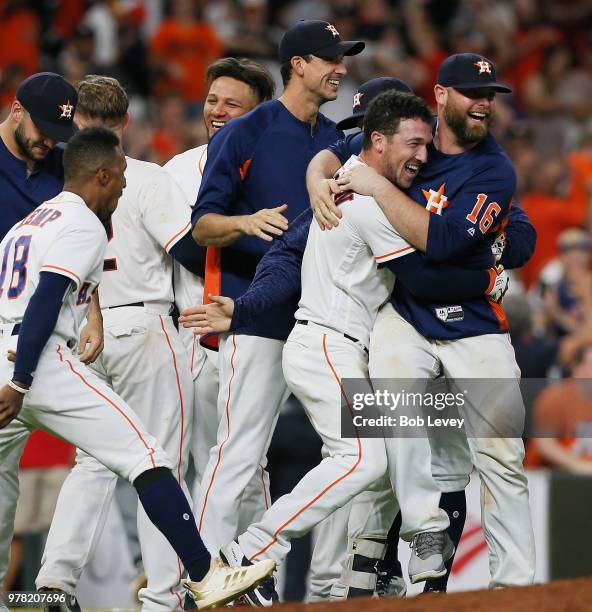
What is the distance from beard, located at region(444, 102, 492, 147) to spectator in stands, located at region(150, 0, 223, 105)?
7.44m

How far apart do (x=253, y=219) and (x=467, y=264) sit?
3.09ft

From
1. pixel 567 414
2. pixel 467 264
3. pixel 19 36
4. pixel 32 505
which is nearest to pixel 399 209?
pixel 467 264

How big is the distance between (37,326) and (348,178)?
1451 millimetres

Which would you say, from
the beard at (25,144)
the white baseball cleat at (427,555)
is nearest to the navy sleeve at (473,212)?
the white baseball cleat at (427,555)

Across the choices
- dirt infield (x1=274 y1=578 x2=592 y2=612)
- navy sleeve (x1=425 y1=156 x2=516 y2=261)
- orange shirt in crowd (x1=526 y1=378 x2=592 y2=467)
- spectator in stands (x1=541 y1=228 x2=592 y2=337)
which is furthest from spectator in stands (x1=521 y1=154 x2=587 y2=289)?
dirt infield (x1=274 y1=578 x2=592 y2=612)

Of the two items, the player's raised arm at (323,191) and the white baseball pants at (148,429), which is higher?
the player's raised arm at (323,191)

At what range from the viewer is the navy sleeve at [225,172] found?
540 cm

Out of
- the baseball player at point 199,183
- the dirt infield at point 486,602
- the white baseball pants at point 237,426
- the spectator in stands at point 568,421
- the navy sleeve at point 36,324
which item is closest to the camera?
the dirt infield at point 486,602

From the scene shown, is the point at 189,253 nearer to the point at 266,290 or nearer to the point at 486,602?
the point at 266,290

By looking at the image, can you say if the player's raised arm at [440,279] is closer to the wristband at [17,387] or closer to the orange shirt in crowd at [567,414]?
the wristband at [17,387]

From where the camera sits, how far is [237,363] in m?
5.34

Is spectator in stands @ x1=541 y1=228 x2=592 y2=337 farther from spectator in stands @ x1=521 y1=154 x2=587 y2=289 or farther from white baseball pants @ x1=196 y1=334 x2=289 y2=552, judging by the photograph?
white baseball pants @ x1=196 y1=334 x2=289 y2=552

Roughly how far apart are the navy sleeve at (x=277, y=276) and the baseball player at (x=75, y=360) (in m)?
0.65

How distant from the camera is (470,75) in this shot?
514cm
